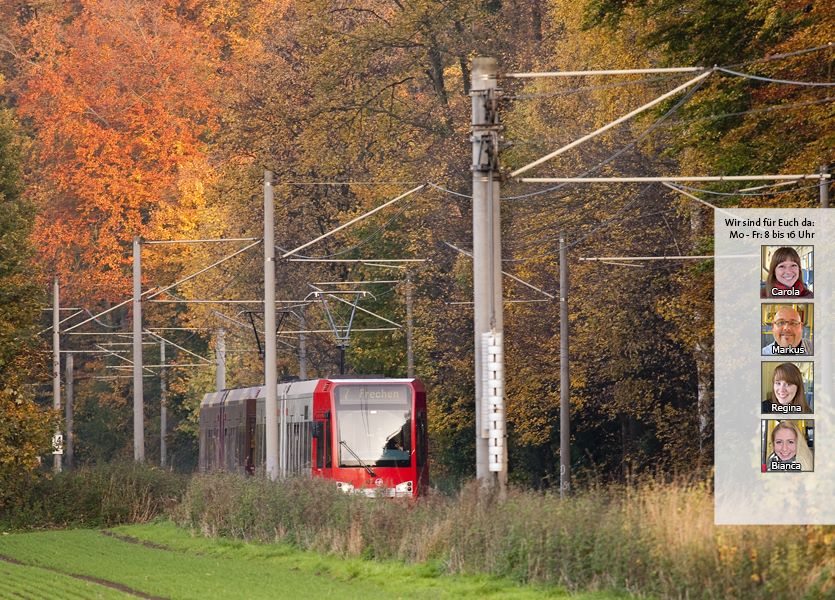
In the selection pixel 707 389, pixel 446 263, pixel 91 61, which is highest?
pixel 91 61

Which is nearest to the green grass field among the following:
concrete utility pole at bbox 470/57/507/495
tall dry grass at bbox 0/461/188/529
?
concrete utility pole at bbox 470/57/507/495

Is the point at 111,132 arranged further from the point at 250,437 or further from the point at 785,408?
the point at 785,408

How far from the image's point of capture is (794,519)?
692 inches

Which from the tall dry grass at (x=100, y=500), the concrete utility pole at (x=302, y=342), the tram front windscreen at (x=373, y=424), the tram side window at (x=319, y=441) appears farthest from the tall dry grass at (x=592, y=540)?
the concrete utility pole at (x=302, y=342)

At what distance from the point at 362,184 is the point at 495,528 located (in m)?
36.4

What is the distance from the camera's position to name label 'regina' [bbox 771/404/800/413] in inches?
686

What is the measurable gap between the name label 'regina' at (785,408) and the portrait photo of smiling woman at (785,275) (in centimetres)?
100

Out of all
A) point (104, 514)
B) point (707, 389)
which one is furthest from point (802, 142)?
point (104, 514)

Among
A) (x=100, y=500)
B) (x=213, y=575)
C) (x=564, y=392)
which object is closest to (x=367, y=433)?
(x=564, y=392)

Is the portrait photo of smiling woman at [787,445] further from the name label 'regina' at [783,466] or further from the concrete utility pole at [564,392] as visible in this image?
the concrete utility pole at [564,392]

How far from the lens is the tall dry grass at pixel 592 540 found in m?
17.3

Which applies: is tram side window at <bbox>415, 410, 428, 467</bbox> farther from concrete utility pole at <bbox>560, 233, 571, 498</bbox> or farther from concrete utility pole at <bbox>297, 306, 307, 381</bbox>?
concrete utility pole at <bbox>297, 306, 307, 381</bbox>

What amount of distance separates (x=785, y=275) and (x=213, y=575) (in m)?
11.0

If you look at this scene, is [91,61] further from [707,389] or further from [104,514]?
[707,389]
